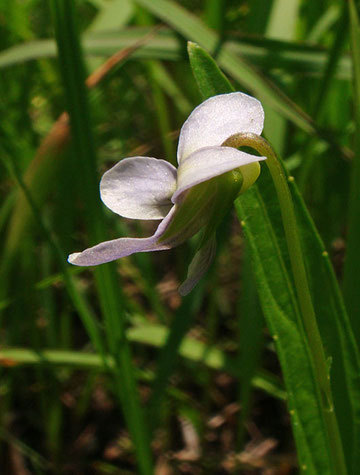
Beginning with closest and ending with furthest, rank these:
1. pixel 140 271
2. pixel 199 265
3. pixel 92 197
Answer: pixel 199 265 < pixel 92 197 < pixel 140 271

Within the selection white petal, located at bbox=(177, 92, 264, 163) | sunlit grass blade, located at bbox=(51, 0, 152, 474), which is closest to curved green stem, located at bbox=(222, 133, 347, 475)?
white petal, located at bbox=(177, 92, 264, 163)

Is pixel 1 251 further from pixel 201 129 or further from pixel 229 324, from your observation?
pixel 201 129

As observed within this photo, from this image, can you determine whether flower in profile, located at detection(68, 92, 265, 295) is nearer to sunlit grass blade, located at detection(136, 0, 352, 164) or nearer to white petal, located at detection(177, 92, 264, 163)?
white petal, located at detection(177, 92, 264, 163)

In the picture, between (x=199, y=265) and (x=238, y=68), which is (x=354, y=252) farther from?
(x=238, y=68)

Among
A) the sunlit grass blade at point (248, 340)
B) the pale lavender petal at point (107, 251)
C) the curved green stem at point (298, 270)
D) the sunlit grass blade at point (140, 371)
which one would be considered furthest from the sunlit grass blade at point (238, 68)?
the pale lavender petal at point (107, 251)

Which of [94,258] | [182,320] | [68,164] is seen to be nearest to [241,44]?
Result: [68,164]

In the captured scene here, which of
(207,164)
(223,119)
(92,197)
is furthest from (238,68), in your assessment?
(207,164)
